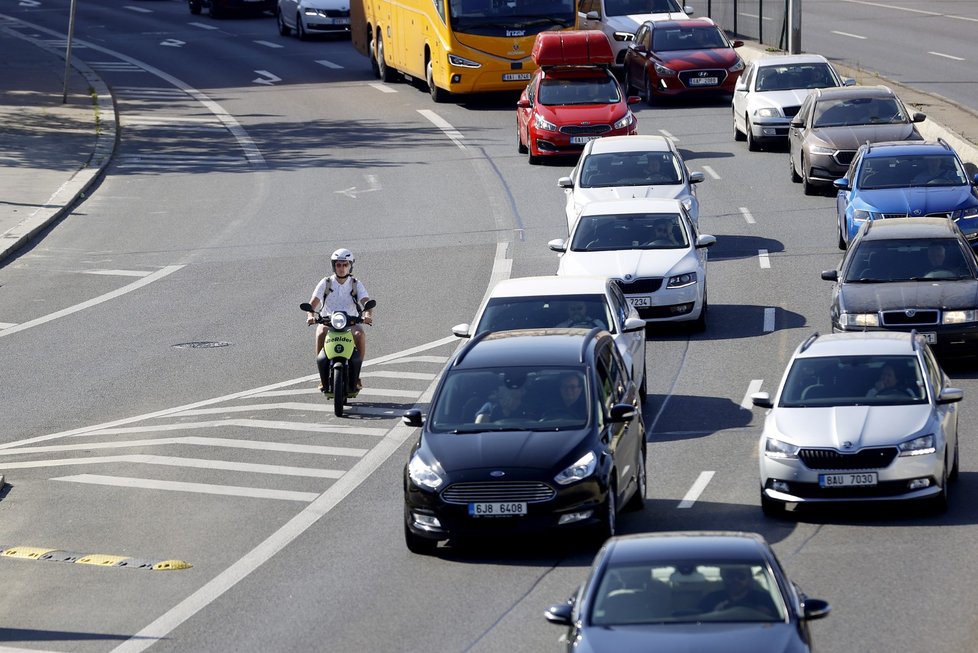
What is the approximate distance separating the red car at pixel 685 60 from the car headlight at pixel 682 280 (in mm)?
19714

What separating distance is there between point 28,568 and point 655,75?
30.2 meters

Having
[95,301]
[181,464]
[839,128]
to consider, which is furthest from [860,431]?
[839,128]

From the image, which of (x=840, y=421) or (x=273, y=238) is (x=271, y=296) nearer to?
(x=273, y=238)

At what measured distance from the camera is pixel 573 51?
122 ft

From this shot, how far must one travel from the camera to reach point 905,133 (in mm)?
32000

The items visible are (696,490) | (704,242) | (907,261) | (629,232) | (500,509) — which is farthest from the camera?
(629,232)

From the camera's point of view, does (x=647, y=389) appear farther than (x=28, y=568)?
Yes

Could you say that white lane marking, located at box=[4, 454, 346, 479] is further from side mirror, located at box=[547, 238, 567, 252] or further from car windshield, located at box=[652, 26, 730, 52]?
car windshield, located at box=[652, 26, 730, 52]

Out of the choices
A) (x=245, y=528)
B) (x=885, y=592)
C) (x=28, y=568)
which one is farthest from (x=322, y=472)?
(x=885, y=592)

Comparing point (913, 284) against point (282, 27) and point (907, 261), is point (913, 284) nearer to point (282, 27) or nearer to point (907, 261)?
point (907, 261)

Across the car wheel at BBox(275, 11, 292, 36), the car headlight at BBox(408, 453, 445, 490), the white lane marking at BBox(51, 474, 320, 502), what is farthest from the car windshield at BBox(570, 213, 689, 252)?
the car wheel at BBox(275, 11, 292, 36)

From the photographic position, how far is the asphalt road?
512 inches

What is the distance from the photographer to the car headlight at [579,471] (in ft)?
45.5

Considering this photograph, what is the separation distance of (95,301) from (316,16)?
33.3 meters
